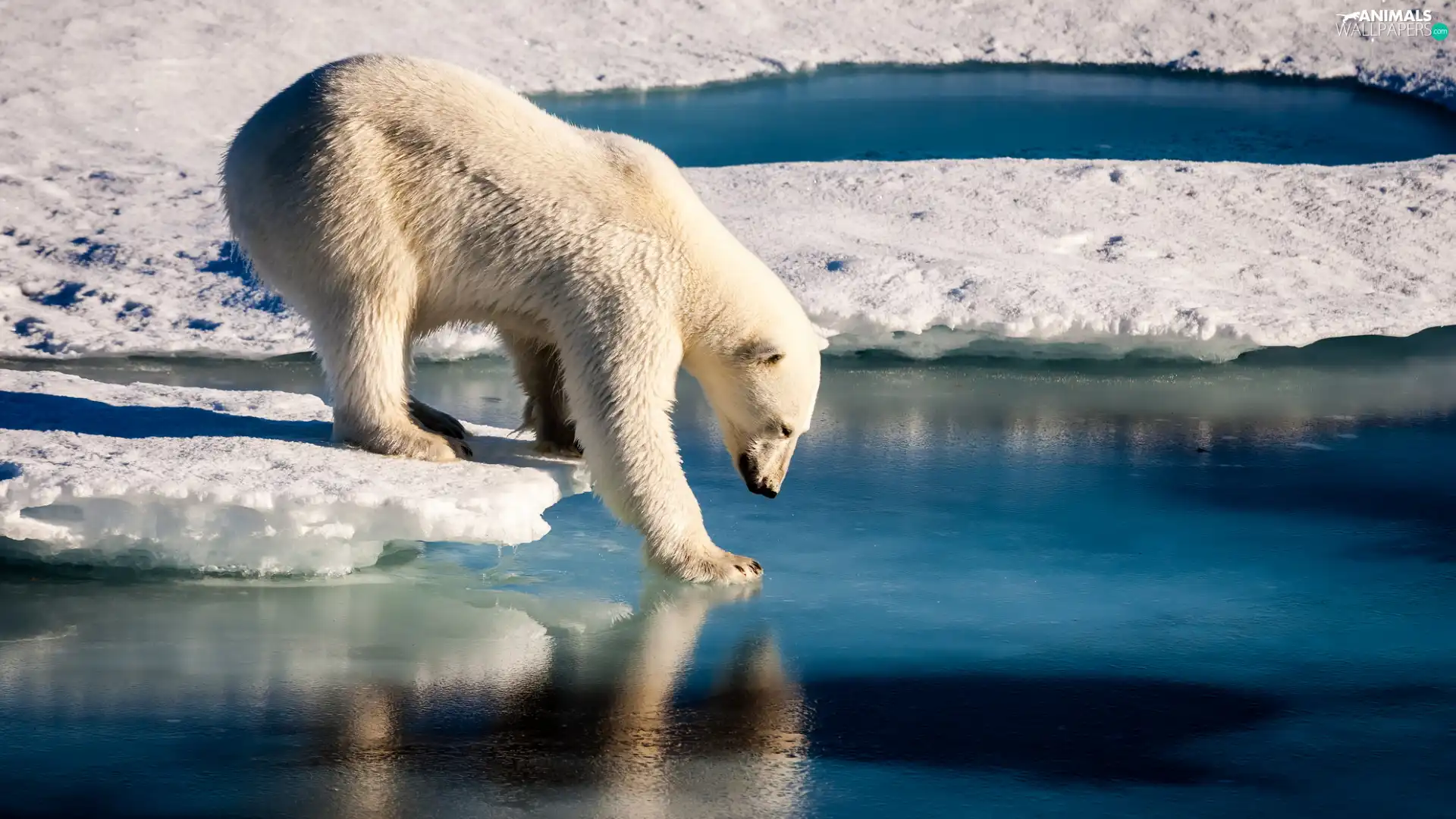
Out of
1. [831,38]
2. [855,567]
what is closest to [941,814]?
[855,567]

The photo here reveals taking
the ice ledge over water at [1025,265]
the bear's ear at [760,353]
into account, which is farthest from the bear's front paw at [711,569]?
the ice ledge over water at [1025,265]

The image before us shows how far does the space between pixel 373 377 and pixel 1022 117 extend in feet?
30.7

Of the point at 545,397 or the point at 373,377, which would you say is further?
the point at 545,397

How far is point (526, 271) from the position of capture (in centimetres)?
451

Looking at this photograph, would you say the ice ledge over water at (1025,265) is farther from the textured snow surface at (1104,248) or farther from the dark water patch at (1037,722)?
the dark water patch at (1037,722)

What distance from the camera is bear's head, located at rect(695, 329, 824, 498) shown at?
14.9ft

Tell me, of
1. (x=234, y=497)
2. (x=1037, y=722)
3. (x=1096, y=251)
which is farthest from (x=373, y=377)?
(x=1096, y=251)

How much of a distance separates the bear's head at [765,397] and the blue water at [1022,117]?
650 cm

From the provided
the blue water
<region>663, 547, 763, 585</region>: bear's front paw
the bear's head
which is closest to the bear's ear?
the bear's head

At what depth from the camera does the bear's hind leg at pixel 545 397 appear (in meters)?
4.98

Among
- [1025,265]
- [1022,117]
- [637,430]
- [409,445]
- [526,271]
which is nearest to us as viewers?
[637,430]

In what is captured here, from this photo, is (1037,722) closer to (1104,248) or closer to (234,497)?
(234,497)

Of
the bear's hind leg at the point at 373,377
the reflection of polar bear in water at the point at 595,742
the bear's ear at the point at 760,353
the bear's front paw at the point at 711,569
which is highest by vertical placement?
the bear's ear at the point at 760,353

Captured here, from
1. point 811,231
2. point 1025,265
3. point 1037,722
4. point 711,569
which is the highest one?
point 811,231
